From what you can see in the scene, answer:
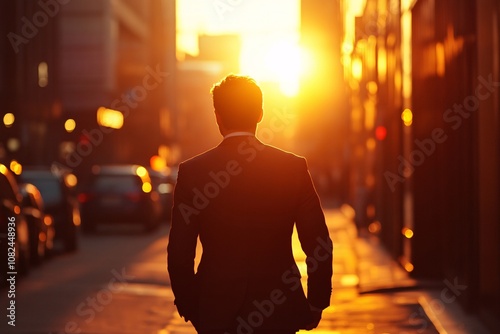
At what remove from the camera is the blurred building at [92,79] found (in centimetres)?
4759

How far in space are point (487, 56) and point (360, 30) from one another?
53.0ft

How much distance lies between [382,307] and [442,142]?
2.70 m

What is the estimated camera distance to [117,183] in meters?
29.8

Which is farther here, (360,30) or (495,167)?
(360,30)

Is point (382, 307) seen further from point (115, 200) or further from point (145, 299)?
point (115, 200)

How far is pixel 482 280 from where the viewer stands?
11.2m

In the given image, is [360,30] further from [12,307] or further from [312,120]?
[312,120]

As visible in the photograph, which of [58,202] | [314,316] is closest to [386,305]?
[314,316]

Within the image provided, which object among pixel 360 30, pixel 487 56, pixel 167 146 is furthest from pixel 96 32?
pixel 487 56
